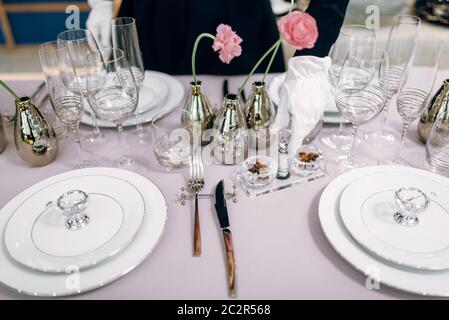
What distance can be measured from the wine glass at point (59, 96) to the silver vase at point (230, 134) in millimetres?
255

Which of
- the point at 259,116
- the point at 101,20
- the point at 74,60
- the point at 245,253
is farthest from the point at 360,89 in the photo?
the point at 101,20

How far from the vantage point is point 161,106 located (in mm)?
986

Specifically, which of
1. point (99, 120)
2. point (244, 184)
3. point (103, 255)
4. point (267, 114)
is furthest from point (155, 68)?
point (103, 255)

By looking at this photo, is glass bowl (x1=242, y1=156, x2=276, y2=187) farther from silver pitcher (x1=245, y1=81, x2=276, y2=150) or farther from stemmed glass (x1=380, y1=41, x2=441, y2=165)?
stemmed glass (x1=380, y1=41, x2=441, y2=165)

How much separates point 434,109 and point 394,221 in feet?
1.04

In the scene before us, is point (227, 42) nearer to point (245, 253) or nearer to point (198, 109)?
point (198, 109)

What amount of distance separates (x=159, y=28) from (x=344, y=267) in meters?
1.02

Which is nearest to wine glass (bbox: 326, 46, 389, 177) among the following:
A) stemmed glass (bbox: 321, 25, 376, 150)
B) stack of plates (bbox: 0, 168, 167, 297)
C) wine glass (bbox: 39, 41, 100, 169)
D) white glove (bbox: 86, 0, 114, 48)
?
stemmed glass (bbox: 321, 25, 376, 150)

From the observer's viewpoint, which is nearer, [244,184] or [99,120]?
[244,184]

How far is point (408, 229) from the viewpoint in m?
0.64

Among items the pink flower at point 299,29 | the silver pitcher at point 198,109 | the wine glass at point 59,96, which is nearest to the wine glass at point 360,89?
the pink flower at point 299,29

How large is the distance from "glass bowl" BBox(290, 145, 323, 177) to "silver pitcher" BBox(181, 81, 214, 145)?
19cm

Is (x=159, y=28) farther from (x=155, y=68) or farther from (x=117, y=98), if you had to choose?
(x=117, y=98)
